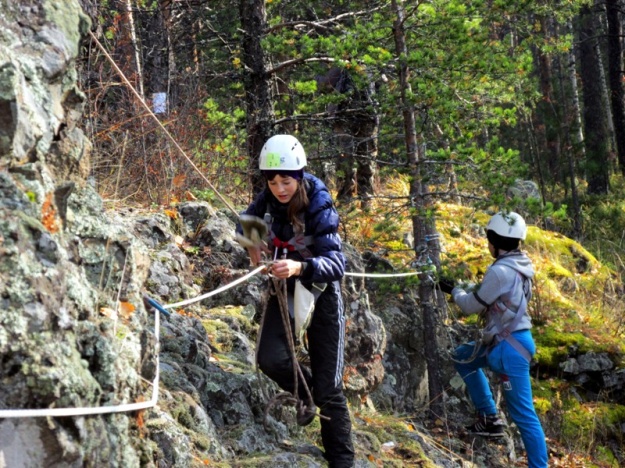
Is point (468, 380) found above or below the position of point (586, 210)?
below

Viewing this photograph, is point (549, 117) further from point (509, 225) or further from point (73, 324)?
point (73, 324)

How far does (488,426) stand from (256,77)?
4.25 meters

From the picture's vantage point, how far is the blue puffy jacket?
4.47 meters

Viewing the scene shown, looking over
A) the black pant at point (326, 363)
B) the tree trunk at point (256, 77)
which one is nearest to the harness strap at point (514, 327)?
the black pant at point (326, 363)

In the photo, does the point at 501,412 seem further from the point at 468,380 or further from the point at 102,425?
the point at 102,425

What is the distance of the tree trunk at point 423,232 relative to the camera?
273 inches

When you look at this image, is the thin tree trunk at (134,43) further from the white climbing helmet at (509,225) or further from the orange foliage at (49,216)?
the orange foliage at (49,216)

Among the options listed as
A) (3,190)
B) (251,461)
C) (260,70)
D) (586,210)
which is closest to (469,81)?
(260,70)

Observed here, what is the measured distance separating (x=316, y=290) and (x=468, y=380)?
292cm

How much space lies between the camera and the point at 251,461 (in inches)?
182

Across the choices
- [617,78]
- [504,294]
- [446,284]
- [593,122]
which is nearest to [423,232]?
[446,284]

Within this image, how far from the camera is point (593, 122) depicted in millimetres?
18938

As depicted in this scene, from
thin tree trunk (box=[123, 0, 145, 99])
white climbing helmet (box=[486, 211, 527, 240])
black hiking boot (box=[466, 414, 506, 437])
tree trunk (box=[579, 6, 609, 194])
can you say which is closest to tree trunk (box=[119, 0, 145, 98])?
thin tree trunk (box=[123, 0, 145, 99])

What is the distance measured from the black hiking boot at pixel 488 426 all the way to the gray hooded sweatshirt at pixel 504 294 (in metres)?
0.85
